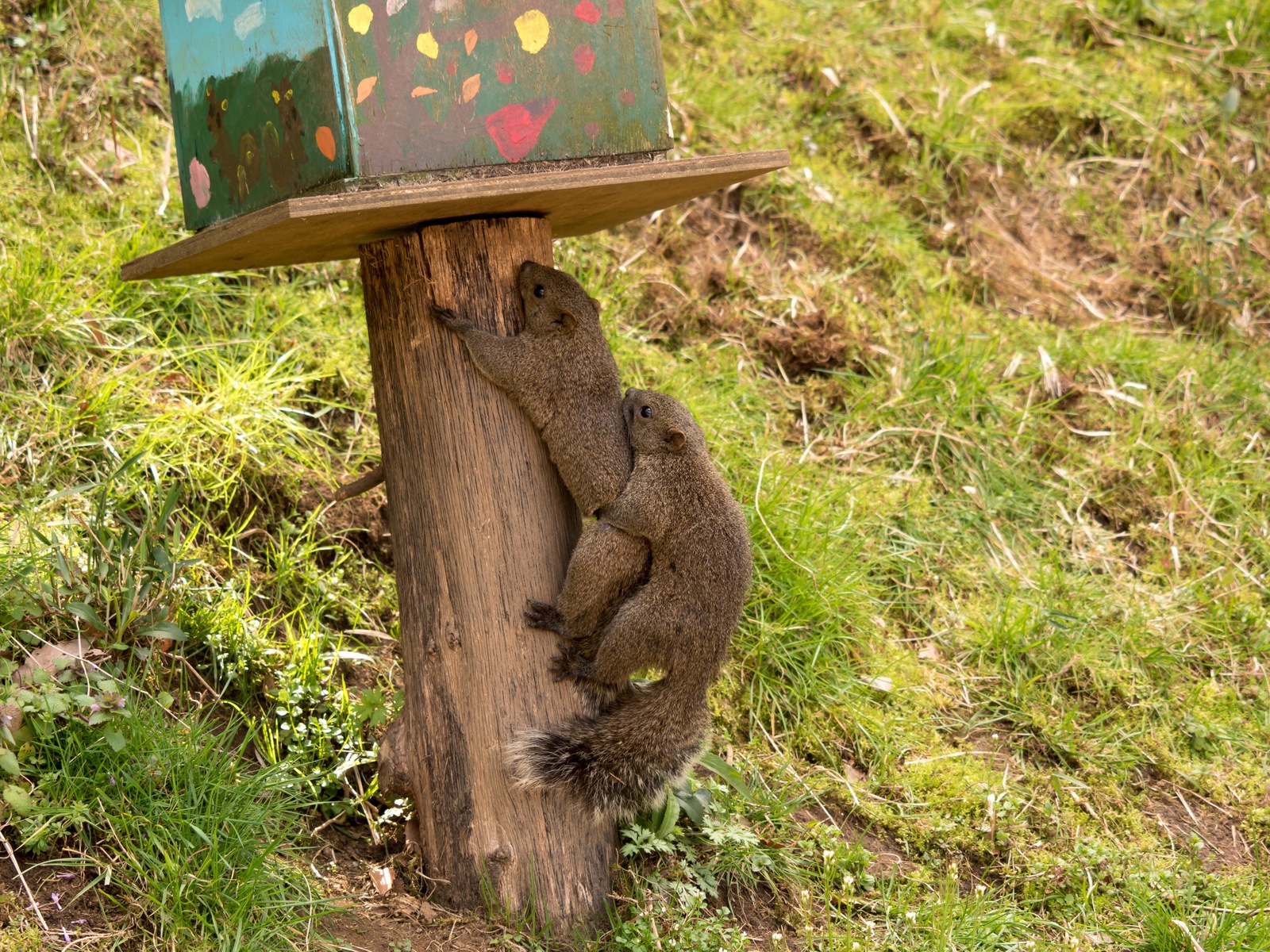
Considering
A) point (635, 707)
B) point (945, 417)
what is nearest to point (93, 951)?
point (635, 707)

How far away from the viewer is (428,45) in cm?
298

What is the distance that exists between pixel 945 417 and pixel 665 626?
9.73ft

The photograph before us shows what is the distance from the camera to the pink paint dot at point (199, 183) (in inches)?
140

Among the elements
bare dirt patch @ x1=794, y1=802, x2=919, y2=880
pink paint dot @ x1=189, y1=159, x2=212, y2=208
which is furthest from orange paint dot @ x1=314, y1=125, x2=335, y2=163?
bare dirt patch @ x1=794, y1=802, x2=919, y2=880

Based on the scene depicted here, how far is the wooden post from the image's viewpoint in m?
3.32

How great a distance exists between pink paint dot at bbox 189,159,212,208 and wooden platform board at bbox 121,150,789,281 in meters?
0.20

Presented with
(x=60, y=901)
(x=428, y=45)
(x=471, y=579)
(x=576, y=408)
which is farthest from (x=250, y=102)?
(x=60, y=901)

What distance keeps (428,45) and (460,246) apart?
2.09ft

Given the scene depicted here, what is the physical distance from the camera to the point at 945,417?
5727mm

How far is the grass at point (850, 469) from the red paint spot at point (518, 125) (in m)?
1.88

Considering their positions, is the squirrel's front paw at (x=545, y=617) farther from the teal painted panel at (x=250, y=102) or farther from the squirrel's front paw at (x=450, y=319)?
the teal painted panel at (x=250, y=102)

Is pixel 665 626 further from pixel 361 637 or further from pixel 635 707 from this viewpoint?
pixel 361 637

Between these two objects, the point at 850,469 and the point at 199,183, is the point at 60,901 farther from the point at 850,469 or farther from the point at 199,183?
the point at 850,469

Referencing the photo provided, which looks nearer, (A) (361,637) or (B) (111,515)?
(B) (111,515)
